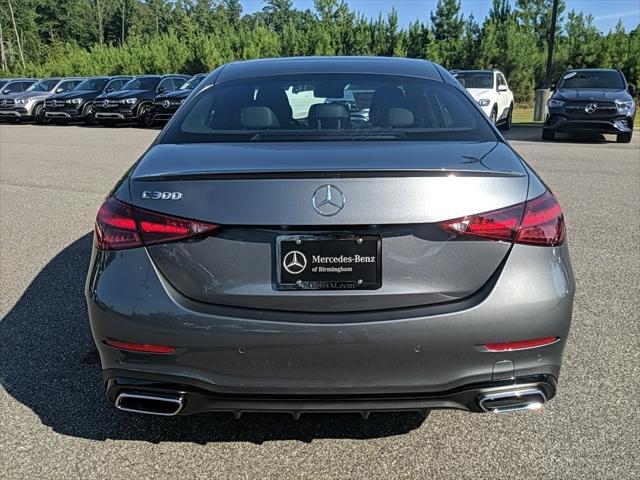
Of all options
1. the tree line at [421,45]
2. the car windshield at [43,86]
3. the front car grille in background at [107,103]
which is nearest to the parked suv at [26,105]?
the car windshield at [43,86]

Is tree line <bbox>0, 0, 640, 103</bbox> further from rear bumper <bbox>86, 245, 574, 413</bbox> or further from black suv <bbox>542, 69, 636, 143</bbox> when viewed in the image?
rear bumper <bbox>86, 245, 574, 413</bbox>

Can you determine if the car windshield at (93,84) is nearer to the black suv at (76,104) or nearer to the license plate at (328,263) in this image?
the black suv at (76,104)

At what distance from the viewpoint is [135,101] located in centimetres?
2128

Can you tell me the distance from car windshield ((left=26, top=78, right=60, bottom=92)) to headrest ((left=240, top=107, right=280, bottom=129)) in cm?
2656

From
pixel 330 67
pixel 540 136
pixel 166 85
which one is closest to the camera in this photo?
pixel 330 67

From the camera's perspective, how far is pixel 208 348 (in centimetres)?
218

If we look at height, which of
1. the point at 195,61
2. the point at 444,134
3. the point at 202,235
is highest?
the point at 444,134

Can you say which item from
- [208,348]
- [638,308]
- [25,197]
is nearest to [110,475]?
[208,348]

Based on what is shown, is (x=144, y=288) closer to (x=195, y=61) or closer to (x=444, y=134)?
(x=444, y=134)

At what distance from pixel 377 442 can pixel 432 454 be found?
24cm

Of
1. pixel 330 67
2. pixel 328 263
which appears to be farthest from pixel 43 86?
pixel 328 263

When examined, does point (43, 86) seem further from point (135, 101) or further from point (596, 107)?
point (596, 107)

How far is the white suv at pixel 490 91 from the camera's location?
15858mm

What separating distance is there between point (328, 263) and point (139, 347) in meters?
0.75
